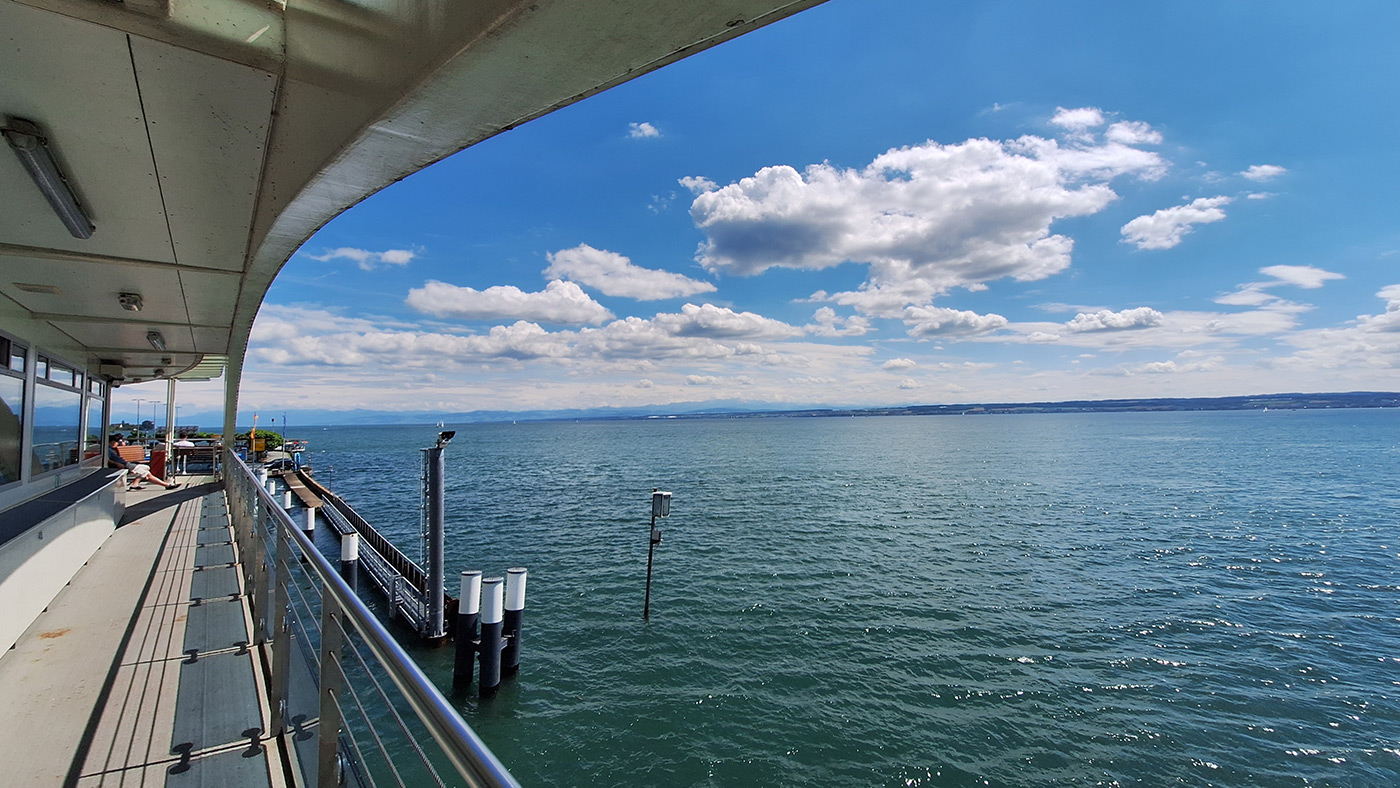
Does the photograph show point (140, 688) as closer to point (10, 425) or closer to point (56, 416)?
point (10, 425)

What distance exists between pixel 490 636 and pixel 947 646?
26.4 ft

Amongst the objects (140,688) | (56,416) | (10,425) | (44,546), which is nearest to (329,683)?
(140,688)

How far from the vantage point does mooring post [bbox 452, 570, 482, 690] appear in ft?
28.8

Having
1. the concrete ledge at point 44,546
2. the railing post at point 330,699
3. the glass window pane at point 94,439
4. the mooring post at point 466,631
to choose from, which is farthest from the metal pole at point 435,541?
the railing post at point 330,699

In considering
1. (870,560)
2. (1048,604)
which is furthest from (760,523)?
(1048,604)

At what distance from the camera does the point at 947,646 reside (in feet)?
35.0

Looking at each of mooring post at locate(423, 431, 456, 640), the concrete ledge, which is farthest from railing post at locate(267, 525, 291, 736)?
mooring post at locate(423, 431, 456, 640)

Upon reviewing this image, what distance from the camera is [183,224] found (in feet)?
12.0

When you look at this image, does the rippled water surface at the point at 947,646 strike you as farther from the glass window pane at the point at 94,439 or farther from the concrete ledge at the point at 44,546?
the glass window pane at the point at 94,439

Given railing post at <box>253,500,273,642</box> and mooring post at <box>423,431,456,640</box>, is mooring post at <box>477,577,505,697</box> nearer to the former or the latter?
mooring post at <box>423,431,456,640</box>

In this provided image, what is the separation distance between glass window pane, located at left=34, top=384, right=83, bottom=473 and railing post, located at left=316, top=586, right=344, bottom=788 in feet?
27.1

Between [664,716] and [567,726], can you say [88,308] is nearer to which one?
[567,726]

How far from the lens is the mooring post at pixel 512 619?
9008 millimetres

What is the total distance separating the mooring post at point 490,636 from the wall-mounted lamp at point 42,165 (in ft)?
21.7
